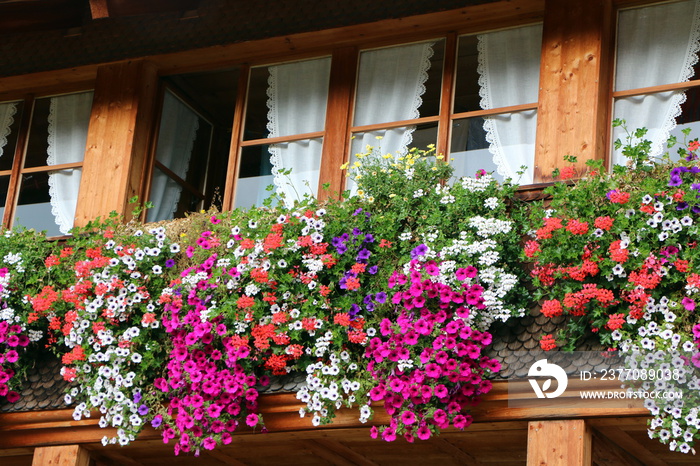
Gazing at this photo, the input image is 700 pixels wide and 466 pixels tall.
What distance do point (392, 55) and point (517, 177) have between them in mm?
1432

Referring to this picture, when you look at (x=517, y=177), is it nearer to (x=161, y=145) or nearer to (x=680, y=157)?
(x=680, y=157)

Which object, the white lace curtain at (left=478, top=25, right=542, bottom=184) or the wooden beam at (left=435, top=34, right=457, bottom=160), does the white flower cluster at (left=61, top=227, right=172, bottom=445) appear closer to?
the wooden beam at (left=435, top=34, right=457, bottom=160)

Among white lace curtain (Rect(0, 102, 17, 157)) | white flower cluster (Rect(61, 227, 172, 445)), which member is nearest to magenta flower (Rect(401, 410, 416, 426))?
white flower cluster (Rect(61, 227, 172, 445))

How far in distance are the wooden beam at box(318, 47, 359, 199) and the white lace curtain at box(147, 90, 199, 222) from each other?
1.39 m

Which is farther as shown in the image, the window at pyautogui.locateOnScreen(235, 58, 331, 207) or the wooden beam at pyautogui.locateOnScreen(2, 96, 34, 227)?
the wooden beam at pyautogui.locateOnScreen(2, 96, 34, 227)

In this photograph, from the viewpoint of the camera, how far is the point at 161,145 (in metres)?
8.66

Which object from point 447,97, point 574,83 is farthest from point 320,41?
point 574,83

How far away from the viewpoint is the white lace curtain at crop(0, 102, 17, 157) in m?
9.08

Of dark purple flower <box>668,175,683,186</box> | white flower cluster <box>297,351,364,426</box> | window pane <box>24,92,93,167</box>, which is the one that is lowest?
white flower cluster <box>297,351,364,426</box>

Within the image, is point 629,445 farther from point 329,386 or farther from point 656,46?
point 656,46

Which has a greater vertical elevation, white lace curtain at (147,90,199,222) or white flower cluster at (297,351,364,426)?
white lace curtain at (147,90,199,222)

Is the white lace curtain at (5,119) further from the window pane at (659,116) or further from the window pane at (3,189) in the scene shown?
the window pane at (659,116)

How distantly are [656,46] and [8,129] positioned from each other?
5.11 metres

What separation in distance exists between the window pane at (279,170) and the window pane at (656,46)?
219cm
